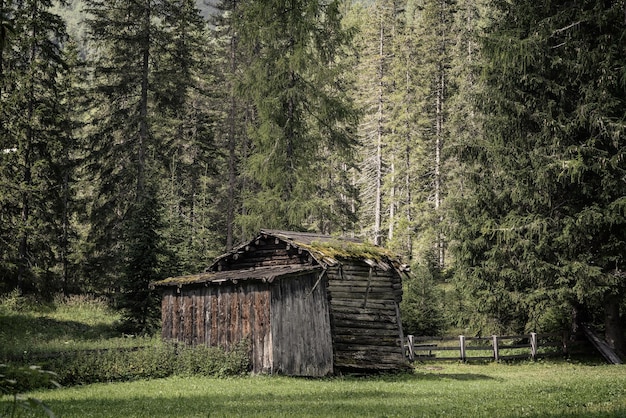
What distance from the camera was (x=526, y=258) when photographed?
28.5 meters

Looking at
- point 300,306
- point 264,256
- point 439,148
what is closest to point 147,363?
point 300,306

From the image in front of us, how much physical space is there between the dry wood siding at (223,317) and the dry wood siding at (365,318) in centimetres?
310

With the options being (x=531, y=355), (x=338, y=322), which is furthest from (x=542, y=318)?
(x=338, y=322)

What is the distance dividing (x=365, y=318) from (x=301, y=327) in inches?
130

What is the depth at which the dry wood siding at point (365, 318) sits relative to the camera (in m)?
23.7

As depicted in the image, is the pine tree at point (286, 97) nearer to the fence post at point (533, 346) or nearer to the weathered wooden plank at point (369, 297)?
the weathered wooden plank at point (369, 297)

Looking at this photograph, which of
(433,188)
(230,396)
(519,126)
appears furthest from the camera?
(433,188)

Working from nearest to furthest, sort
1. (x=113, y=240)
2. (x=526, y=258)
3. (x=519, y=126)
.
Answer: (x=526, y=258) → (x=519, y=126) → (x=113, y=240)

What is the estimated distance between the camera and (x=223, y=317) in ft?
76.6

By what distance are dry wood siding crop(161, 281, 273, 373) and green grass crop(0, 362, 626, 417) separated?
1583mm

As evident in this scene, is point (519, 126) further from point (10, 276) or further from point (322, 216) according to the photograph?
point (10, 276)

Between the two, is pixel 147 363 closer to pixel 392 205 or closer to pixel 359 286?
pixel 359 286

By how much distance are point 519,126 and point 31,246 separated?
26.9m

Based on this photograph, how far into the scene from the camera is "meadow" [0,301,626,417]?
472 inches
